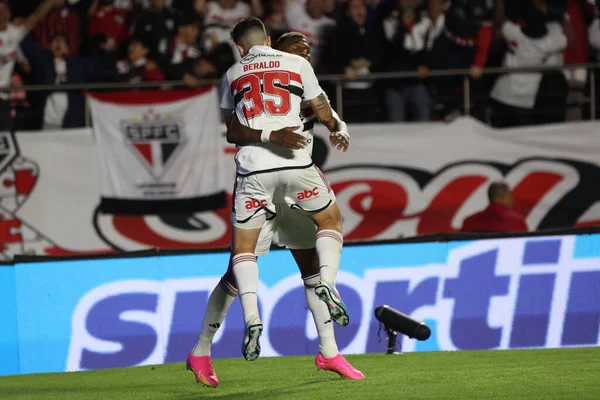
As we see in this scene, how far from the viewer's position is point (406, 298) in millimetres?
11641

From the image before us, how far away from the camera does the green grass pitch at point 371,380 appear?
277 inches

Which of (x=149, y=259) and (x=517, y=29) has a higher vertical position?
(x=517, y=29)

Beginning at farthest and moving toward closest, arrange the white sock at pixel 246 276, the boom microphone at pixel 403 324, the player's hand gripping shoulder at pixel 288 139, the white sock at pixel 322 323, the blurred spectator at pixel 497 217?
the blurred spectator at pixel 497 217 < the boom microphone at pixel 403 324 < the white sock at pixel 322 323 < the white sock at pixel 246 276 < the player's hand gripping shoulder at pixel 288 139

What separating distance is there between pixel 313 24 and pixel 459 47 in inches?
80.7

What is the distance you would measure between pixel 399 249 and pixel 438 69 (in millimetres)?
4567

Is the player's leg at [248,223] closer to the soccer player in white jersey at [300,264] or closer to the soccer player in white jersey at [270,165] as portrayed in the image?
the soccer player in white jersey at [270,165]

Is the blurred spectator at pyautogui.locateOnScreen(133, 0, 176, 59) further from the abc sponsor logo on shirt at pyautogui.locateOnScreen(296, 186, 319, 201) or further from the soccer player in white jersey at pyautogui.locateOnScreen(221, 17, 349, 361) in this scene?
the abc sponsor logo on shirt at pyautogui.locateOnScreen(296, 186, 319, 201)

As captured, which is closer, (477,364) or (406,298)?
(477,364)

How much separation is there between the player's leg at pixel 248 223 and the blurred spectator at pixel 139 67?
790 centimetres

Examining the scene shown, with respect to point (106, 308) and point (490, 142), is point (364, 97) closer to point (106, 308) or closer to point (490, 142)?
point (490, 142)

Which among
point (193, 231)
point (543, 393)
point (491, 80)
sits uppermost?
point (491, 80)

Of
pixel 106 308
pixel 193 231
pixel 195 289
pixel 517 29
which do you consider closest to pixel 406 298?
pixel 195 289

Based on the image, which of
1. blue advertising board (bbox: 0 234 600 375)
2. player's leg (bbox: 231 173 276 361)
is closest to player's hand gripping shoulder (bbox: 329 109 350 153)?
player's leg (bbox: 231 173 276 361)

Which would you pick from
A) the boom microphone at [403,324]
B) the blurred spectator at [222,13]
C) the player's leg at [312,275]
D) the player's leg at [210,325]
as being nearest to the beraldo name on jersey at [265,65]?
the player's leg at [312,275]
